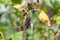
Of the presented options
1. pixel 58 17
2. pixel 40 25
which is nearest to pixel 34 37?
pixel 40 25

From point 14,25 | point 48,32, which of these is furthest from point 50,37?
point 14,25

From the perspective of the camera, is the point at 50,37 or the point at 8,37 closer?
the point at 8,37

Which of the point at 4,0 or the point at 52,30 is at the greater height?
the point at 4,0

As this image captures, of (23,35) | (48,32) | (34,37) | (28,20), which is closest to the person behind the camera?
(28,20)

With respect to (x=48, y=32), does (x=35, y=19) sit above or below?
above

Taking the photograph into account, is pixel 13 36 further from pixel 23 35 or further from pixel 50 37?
pixel 50 37

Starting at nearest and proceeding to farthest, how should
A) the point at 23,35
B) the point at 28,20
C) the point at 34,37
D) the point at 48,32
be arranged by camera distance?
the point at 28,20 < the point at 23,35 < the point at 34,37 < the point at 48,32


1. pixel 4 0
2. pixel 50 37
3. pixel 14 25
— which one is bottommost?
pixel 50 37

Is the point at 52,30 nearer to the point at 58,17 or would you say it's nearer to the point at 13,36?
the point at 58,17

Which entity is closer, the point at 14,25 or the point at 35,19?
the point at 35,19
